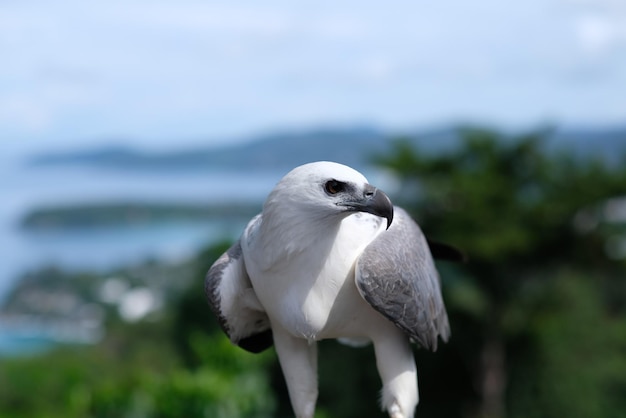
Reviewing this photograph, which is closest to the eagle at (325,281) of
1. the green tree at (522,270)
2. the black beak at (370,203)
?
the black beak at (370,203)

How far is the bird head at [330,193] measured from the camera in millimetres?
2221

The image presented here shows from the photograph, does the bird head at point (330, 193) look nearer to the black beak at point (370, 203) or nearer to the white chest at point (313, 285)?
the black beak at point (370, 203)

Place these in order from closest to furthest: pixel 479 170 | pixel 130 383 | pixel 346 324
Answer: pixel 346 324
pixel 130 383
pixel 479 170

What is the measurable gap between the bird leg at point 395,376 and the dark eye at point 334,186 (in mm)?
562

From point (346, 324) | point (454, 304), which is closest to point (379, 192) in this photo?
point (346, 324)

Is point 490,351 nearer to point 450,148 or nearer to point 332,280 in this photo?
point 450,148

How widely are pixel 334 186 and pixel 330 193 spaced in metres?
0.02

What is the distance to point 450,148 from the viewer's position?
41.7ft

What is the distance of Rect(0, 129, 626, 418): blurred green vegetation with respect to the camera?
478 inches

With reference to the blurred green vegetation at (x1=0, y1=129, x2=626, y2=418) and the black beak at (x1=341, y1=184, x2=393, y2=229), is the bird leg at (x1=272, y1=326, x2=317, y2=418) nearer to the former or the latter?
the black beak at (x1=341, y1=184, x2=393, y2=229)

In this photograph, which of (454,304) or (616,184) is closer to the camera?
(616,184)

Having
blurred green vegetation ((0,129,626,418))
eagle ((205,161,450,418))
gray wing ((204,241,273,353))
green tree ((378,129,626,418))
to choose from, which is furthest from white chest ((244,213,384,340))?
green tree ((378,129,626,418))

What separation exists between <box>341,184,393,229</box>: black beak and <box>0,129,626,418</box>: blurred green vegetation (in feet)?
27.0

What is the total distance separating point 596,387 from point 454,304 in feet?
8.57
